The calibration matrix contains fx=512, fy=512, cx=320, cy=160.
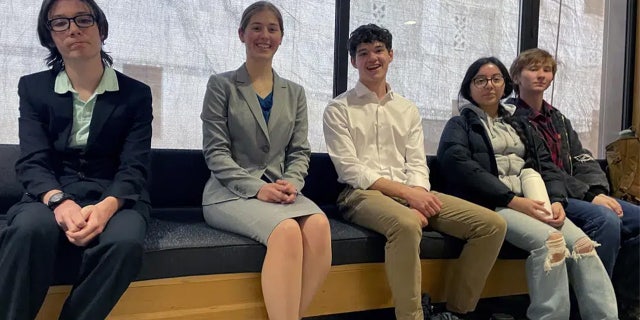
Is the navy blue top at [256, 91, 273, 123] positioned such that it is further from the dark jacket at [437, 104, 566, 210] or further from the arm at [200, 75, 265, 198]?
the dark jacket at [437, 104, 566, 210]

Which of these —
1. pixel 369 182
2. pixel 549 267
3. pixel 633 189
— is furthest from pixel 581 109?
pixel 369 182

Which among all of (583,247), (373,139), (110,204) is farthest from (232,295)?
(583,247)

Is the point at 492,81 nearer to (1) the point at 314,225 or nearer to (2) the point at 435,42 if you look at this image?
(2) the point at 435,42

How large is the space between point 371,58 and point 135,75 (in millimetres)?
1073

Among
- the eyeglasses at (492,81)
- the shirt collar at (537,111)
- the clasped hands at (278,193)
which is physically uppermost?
the eyeglasses at (492,81)

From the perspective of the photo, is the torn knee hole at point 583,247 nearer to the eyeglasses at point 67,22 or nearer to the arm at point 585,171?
the arm at point 585,171

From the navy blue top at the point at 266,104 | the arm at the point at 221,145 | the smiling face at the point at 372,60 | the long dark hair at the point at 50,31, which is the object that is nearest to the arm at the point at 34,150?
the long dark hair at the point at 50,31

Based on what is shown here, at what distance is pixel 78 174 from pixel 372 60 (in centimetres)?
124

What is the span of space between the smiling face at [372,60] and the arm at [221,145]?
0.59m

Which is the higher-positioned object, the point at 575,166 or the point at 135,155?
the point at 135,155

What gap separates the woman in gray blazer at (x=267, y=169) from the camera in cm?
163

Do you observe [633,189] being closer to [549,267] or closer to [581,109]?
[581,109]

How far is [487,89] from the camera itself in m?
2.40

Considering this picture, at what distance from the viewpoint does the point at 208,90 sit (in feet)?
6.57
